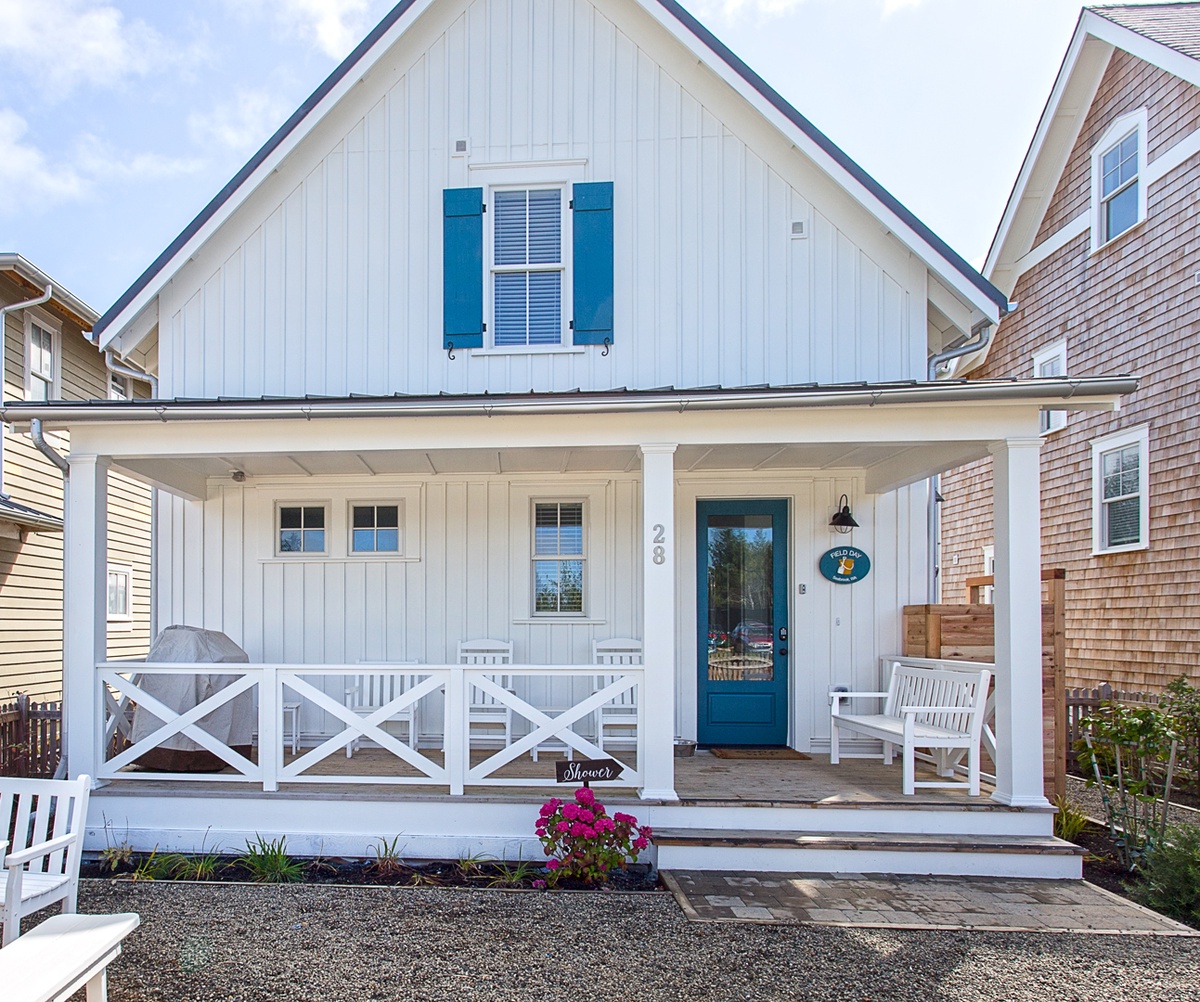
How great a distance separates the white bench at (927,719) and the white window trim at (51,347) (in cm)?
1089

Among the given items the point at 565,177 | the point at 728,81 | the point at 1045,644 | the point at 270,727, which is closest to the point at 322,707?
the point at 270,727

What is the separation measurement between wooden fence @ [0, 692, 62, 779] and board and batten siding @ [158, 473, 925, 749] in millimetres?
1456

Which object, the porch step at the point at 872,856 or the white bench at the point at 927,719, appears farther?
the white bench at the point at 927,719

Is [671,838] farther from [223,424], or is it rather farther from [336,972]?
[223,424]

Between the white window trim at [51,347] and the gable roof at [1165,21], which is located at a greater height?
the gable roof at [1165,21]

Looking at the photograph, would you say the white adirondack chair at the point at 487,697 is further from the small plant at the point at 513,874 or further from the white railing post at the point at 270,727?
the white railing post at the point at 270,727

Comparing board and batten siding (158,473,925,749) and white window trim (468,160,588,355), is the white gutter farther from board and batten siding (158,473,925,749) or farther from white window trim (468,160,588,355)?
board and batten siding (158,473,925,749)

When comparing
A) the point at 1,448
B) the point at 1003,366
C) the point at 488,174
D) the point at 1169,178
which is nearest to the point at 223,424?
the point at 488,174

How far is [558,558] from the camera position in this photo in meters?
8.28

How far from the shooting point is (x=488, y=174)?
7.98m

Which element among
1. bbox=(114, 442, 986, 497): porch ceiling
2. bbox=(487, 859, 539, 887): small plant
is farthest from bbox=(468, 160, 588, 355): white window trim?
bbox=(487, 859, 539, 887): small plant

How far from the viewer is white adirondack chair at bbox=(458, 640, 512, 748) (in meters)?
7.48

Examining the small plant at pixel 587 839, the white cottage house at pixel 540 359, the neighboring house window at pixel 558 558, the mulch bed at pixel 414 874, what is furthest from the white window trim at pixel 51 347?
the small plant at pixel 587 839

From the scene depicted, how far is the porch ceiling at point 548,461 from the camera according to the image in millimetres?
6777
